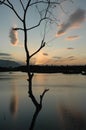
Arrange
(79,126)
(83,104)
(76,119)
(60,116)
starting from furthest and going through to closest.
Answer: (83,104), (60,116), (76,119), (79,126)

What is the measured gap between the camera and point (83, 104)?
71.2ft

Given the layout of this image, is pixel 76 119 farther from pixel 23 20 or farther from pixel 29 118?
pixel 23 20

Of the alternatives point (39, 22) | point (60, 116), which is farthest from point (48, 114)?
point (39, 22)

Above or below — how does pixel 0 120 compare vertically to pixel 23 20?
below

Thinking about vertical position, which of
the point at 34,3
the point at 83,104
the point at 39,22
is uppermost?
the point at 34,3

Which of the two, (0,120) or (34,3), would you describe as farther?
(0,120)

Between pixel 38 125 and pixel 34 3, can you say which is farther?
pixel 38 125

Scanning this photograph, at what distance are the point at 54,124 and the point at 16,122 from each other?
2150mm

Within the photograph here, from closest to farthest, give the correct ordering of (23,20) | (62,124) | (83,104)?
(23,20), (62,124), (83,104)

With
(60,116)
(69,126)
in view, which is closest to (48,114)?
(60,116)

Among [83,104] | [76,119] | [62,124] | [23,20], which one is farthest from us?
[83,104]

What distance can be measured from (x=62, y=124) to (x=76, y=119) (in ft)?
4.11

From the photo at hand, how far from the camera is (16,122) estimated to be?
1452 centimetres

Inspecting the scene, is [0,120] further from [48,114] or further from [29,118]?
[48,114]
